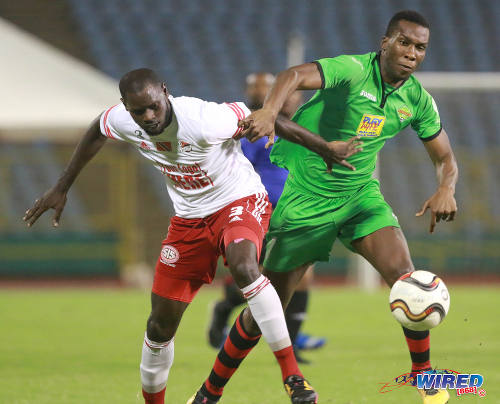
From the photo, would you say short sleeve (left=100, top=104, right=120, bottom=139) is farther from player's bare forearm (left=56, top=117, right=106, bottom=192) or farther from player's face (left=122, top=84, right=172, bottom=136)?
player's face (left=122, top=84, right=172, bottom=136)

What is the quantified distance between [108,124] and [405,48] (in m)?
1.64

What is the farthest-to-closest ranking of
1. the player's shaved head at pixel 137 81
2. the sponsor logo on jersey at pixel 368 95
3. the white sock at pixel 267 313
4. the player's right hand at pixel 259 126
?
the sponsor logo on jersey at pixel 368 95 → the player's shaved head at pixel 137 81 → the white sock at pixel 267 313 → the player's right hand at pixel 259 126

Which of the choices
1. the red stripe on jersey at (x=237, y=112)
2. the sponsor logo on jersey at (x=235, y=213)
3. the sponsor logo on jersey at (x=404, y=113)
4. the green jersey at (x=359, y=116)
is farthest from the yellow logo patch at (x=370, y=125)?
the sponsor logo on jersey at (x=235, y=213)

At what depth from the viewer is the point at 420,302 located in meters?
4.52

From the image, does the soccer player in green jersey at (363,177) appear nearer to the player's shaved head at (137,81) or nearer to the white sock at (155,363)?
the white sock at (155,363)

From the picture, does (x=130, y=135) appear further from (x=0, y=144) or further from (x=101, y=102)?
(x=0, y=144)

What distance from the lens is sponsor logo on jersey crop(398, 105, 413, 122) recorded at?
5.08 m

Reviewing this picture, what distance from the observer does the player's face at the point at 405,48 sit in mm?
4871

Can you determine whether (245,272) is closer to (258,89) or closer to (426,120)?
(426,120)

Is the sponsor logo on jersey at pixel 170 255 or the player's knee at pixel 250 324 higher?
the sponsor logo on jersey at pixel 170 255

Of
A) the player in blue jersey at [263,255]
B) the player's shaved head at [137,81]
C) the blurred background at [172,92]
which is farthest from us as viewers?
the blurred background at [172,92]

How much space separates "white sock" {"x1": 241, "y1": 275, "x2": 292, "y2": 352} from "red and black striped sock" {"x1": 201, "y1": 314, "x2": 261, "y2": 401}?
59 centimetres

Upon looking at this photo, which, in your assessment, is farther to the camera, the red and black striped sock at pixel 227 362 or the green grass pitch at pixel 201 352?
the green grass pitch at pixel 201 352

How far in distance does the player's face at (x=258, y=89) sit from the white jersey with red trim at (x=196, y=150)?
2094mm
